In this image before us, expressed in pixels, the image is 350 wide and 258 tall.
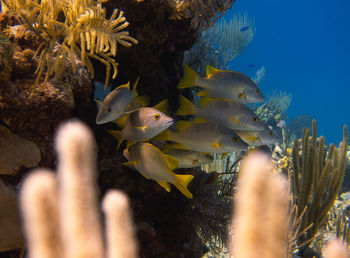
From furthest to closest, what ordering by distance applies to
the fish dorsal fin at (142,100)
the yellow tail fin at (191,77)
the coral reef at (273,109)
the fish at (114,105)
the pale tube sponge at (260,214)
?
the coral reef at (273,109) < the yellow tail fin at (191,77) < the fish dorsal fin at (142,100) < the fish at (114,105) < the pale tube sponge at (260,214)

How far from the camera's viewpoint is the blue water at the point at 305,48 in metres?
96.9

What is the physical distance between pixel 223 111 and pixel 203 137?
1.42 ft

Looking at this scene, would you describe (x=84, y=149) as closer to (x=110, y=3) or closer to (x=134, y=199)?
(x=134, y=199)

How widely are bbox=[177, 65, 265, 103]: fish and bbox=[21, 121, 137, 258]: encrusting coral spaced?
2.16 metres

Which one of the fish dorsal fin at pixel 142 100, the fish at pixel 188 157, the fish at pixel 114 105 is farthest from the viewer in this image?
the fish dorsal fin at pixel 142 100

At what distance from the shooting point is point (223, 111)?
253 centimetres

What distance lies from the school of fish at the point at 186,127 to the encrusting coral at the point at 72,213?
1342 mm

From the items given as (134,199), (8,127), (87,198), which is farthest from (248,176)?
(134,199)

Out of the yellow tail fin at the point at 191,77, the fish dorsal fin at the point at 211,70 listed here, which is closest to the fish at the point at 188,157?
the yellow tail fin at the point at 191,77

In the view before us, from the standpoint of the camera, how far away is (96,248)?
652 mm

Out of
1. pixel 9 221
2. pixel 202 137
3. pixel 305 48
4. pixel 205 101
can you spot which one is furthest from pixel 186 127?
pixel 305 48

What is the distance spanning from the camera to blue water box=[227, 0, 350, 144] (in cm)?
9694

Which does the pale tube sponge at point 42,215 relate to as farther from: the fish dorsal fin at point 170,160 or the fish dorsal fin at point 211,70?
the fish dorsal fin at point 211,70

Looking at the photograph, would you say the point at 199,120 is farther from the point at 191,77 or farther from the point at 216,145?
the point at 191,77
